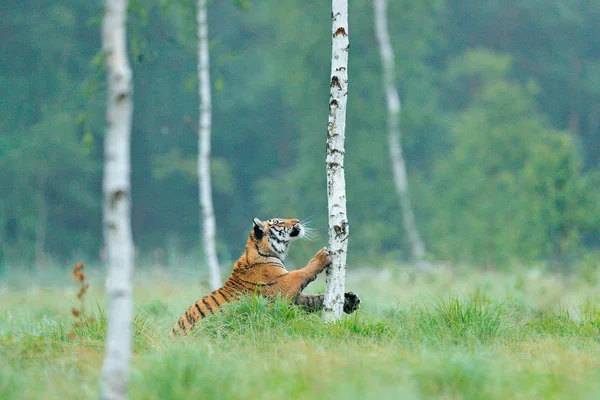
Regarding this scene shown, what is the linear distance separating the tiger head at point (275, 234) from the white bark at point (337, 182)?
1.04 m

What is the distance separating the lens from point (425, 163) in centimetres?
3775

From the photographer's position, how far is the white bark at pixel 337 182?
25.6 feet

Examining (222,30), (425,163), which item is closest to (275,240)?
(425,163)

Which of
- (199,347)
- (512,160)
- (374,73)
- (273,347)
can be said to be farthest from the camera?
(374,73)

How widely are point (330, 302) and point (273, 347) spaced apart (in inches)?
44.0

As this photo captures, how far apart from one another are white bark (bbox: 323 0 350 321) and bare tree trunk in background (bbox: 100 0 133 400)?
314cm

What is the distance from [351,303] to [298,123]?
28211mm

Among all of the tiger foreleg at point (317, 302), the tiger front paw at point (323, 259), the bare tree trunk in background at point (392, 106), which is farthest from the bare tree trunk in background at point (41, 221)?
the tiger front paw at point (323, 259)

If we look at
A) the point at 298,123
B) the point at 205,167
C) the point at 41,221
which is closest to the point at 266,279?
the point at 205,167

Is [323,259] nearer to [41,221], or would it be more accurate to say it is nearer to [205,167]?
[205,167]

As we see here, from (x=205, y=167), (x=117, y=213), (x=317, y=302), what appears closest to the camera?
(x=117, y=213)

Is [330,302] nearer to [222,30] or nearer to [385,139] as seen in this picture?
[385,139]

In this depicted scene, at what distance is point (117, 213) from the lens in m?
4.89

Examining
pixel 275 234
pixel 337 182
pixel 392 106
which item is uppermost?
pixel 392 106
